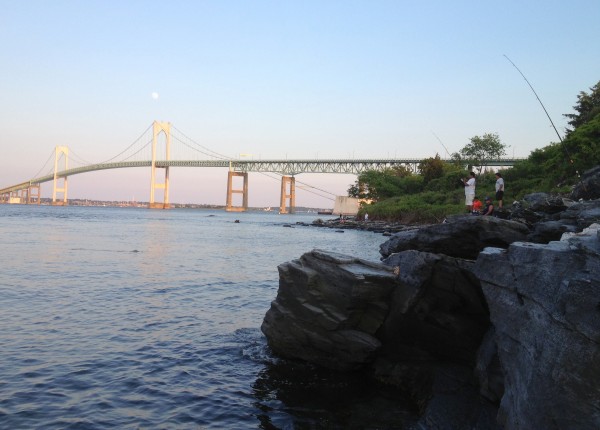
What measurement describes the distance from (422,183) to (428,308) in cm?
6265

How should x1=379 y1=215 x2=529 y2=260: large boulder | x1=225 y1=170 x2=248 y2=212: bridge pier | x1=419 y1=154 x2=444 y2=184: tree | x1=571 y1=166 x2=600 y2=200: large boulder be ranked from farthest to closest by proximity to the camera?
x1=225 y1=170 x2=248 y2=212: bridge pier < x1=419 y1=154 x2=444 y2=184: tree < x1=571 y1=166 x2=600 y2=200: large boulder < x1=379 y1=215 x2=529 y2=260: large boulder

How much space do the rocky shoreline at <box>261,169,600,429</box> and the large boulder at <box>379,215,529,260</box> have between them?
0.02 metres

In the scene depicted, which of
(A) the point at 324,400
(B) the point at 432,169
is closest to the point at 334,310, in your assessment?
(A) the point at 324,400

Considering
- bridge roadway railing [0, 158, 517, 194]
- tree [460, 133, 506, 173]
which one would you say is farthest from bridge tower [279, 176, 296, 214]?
tree [460, 133, 506, 173]

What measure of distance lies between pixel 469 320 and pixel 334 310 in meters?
1.90

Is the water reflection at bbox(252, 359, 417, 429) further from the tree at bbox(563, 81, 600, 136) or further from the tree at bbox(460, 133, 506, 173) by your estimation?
the tree at bbox(460, 133, 506, 173)

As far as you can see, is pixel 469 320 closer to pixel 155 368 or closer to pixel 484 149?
pixel 155 368

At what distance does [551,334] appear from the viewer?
3.79 m

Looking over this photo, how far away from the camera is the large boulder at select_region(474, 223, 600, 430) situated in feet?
11.3

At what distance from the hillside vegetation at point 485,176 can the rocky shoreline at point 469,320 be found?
16.0 feet

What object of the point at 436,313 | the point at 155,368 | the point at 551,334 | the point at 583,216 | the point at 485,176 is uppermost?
the point at 485,176

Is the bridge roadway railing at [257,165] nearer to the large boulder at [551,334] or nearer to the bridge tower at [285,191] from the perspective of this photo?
the bridge tower at [285,191]

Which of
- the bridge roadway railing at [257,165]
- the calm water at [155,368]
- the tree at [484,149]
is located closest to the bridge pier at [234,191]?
the bridge roadway railing at [257,165]

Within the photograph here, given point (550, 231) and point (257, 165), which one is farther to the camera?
point (257, 165)
